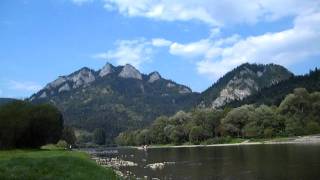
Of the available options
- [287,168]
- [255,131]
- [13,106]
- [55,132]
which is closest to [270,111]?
[255,131]

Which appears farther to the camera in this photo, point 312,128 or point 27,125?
point 312,128

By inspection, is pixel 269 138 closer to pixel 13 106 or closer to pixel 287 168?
pixel 13 106

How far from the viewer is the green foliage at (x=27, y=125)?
391ft

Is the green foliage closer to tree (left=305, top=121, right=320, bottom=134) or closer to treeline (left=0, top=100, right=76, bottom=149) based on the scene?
treeline (left=0, top=100, right=76, bottom=149)

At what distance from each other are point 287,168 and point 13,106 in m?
89.1

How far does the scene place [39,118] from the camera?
127812mm

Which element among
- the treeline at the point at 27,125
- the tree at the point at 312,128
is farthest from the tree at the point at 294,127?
the treeline at the point at 27,125

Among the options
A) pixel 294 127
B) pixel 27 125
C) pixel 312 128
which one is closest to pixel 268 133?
pixel 294 127

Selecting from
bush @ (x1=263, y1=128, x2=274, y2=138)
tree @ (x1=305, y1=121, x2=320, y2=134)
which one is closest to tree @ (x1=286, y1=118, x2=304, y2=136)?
tree @ (x1=305, y1=121, x2=320, y2=134)

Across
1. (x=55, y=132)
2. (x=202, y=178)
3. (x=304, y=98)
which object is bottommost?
(x=202, y=178)

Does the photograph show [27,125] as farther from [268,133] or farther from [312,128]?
[312,128]

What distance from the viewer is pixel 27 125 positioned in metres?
122

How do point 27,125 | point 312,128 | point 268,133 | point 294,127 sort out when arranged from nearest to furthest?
point 27,125, point 312,128, point 294,127, point 268,133

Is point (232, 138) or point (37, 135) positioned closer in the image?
point (37, 135)
